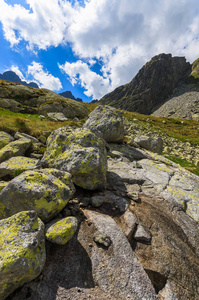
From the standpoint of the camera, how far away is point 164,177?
31.8 feet

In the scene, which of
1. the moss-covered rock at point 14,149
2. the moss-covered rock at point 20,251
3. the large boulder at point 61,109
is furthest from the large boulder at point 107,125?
the large boulder at point 61,109

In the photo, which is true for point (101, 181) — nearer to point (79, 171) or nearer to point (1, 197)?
point (79, 171)

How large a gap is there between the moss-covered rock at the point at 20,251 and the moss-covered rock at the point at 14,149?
5.04 m

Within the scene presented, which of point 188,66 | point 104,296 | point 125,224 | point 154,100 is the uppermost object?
point 188,66

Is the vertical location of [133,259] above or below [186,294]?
above

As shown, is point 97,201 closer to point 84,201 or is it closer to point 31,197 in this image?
point 84,201

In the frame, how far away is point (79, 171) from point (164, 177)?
6.65m

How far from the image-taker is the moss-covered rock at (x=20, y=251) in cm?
306

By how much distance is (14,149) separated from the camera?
841 centimetres

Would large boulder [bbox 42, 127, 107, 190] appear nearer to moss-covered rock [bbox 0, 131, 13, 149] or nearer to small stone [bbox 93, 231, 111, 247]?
small stone [bbox 93, 231, 111, 247]

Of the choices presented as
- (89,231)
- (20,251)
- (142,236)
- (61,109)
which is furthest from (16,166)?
(61,109)

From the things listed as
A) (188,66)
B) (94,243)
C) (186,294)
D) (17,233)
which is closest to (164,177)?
(186,294)

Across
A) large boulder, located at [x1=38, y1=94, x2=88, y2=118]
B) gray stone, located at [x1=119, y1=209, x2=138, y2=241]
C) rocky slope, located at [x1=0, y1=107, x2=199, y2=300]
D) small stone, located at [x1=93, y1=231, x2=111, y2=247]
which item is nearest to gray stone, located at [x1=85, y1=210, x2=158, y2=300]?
rocky slope, located at [x1=0, y1=107, x2=199, y2=300]

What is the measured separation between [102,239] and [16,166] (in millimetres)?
5680
